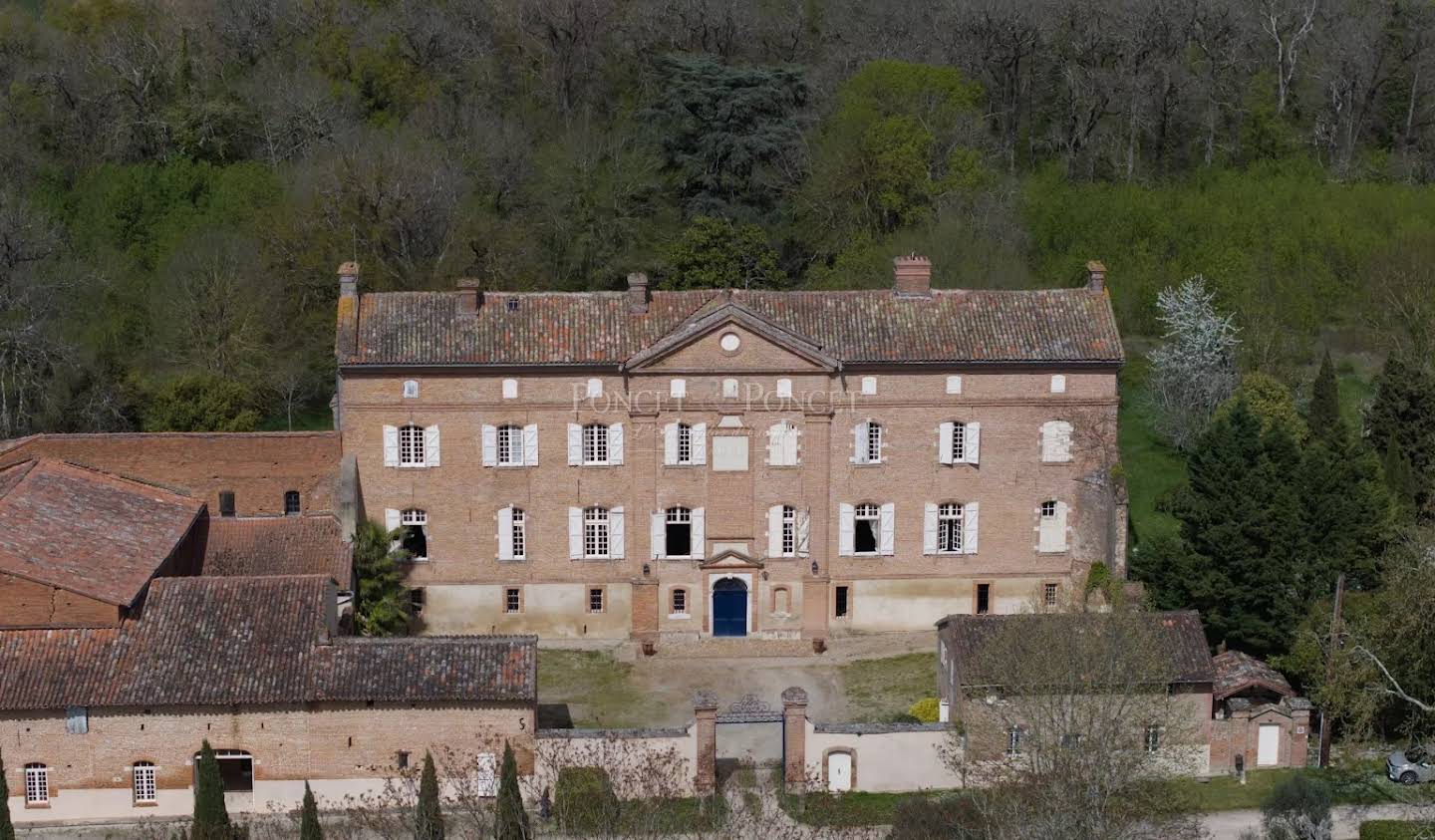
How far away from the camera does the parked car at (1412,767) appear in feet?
147

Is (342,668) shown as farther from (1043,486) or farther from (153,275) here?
(153,275)

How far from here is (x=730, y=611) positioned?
54969 mm

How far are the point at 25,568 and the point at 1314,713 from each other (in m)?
32.0

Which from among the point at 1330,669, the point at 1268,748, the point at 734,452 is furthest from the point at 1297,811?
the point at 734,452

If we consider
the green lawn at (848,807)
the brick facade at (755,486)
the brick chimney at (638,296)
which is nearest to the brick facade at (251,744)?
the green lawn at (848,807)

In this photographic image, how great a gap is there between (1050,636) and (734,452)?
44.0 feet

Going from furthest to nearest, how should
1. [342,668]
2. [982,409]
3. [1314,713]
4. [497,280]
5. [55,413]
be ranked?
[497,280] < [55,413] < [982,409] < [1314,713] < [342,668]

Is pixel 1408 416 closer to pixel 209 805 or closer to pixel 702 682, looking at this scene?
pixel 702 682

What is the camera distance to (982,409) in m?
54.3

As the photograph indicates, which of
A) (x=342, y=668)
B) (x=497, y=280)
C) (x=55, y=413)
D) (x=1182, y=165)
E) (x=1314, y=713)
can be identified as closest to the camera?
(x=342, y=668)

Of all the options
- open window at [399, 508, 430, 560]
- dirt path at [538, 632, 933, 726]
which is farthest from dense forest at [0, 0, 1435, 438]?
dirt path at [538, 632, 933, 726]

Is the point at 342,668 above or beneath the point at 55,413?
beneath

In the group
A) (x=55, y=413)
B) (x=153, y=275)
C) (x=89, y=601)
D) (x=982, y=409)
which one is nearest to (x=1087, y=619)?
(x=982, y=409)

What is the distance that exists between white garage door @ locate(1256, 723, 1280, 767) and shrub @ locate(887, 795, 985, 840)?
29.4ft
